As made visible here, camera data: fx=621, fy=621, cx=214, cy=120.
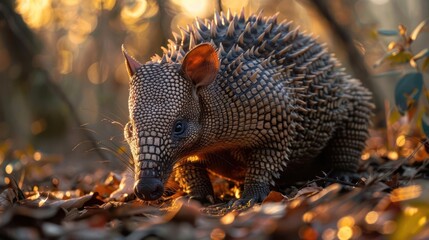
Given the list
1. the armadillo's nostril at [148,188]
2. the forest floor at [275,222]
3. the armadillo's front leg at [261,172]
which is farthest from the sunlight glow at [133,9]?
the forest floor at [275,222]

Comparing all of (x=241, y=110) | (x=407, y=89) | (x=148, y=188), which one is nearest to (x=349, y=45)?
(x=407, y=89)

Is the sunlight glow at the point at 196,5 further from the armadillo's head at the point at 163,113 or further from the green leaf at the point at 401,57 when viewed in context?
the armadillo's head at the point at 163,113

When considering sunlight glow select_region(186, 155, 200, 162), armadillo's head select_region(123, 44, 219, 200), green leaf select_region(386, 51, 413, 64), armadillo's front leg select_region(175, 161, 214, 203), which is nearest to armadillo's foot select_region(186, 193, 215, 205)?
armadillo's front leg select_region(175, 161, 214, 203)

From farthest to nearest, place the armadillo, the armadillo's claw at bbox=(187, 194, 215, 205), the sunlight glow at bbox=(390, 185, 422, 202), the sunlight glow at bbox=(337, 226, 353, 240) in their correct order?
1. the armadillo's claw at bbox=(187, 194, 215, 205)
2. the armadillo
3. the sunlight glow at bbox=(390, 185, 422, 202)
4. the sunlight glow at bbox=(337, 226, 353, 240)

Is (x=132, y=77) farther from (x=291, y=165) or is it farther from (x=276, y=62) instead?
(x=291, y=165)

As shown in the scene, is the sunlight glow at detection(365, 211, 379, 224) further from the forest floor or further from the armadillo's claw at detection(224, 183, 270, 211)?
the armadillo's claw at detection(224, 183, 270, 211)

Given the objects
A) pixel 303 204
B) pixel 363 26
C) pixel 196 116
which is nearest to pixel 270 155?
pixel 196 116
